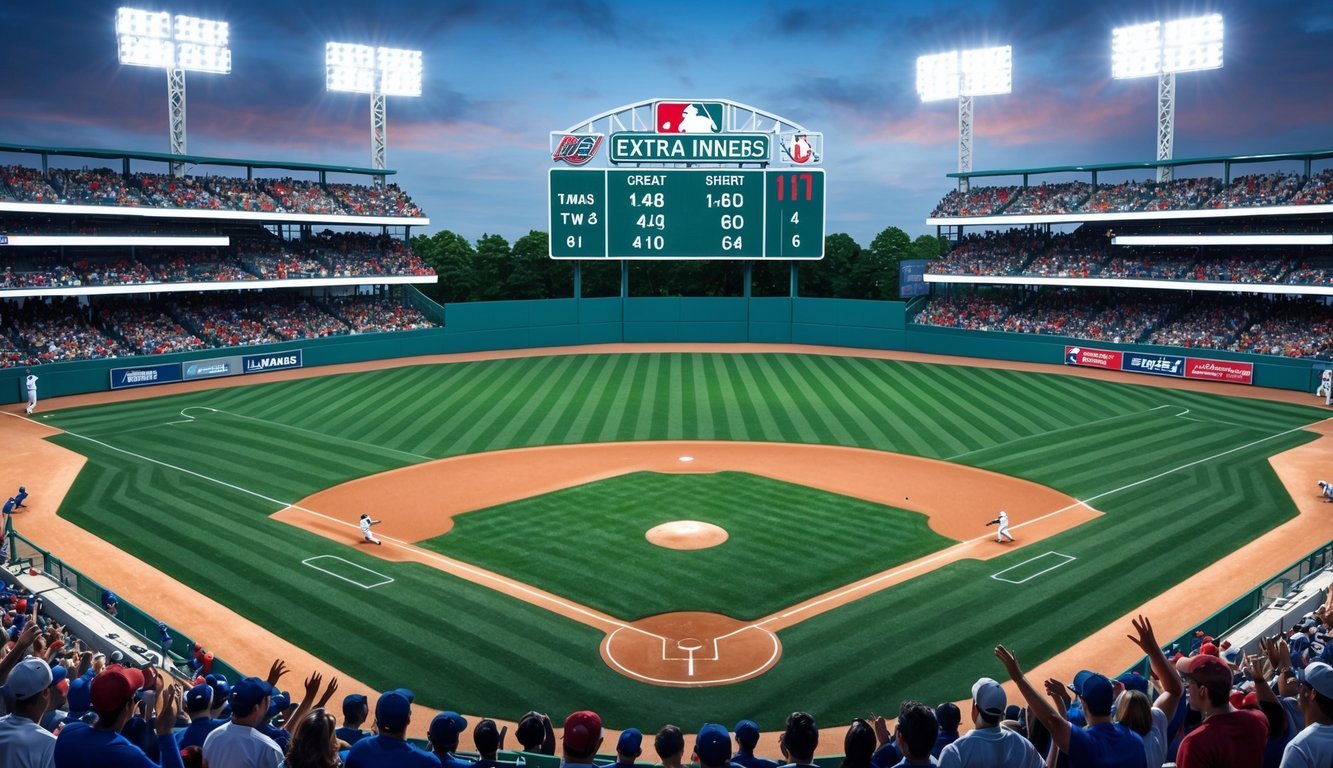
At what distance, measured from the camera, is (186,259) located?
145 ft

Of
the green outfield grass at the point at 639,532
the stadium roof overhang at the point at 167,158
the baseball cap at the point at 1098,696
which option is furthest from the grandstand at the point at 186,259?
the baseball cap at the point at 1098,696

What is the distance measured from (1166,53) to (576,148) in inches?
1134

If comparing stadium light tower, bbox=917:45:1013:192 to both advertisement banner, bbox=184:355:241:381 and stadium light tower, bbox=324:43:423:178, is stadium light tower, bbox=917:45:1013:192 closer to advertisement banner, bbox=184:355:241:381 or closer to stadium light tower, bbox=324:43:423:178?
stadium light tower, bbox=324:43:423:178

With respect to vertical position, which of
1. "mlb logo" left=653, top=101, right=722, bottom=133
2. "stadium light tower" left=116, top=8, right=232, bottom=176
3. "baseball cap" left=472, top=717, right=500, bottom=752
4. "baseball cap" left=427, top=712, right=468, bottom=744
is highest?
"stadium light tower" left=116, top=8, right=232, bottom=176

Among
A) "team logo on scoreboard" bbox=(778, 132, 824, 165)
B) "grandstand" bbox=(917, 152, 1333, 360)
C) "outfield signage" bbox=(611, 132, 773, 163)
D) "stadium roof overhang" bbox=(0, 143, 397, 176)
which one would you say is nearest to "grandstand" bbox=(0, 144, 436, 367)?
"stadium roof overhang" bbox=(0, 143, 397, 176)

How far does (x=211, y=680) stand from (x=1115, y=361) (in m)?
42.7

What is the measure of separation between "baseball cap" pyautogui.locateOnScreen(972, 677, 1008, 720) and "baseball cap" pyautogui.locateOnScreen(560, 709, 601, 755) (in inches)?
88.4

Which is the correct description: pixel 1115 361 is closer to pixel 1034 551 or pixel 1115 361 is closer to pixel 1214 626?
pixel 1034 551

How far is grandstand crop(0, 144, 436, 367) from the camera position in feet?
127

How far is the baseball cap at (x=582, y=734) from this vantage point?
5.64 meters

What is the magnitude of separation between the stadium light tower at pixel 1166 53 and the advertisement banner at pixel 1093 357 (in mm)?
9960

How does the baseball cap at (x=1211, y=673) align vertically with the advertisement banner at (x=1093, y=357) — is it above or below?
above

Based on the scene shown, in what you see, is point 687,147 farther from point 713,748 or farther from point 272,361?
point 713,748

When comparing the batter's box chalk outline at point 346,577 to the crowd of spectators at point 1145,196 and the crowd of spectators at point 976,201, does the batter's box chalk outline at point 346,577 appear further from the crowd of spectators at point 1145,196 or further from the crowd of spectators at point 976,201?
the crowd of spectators at point 976,201
